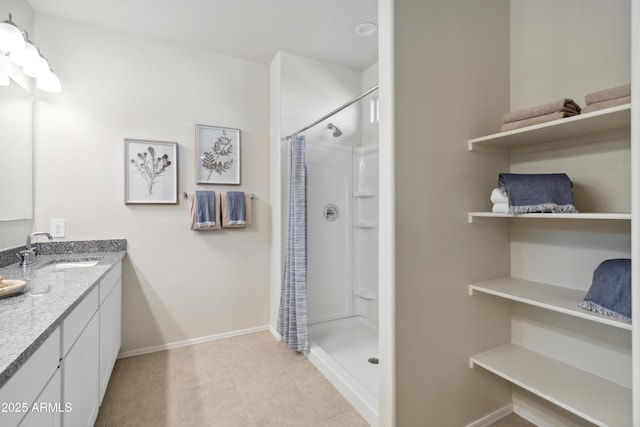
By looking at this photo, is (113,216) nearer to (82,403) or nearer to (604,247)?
(82,403)

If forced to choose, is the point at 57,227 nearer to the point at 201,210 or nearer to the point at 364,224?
the point at 201,210

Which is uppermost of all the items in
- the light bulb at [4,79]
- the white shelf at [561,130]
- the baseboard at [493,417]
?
the light bulb at [4,79]

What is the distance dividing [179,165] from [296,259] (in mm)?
1354

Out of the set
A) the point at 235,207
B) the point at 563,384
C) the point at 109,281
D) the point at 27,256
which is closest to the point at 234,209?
the point at 235,207

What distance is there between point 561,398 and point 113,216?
311 centimetres

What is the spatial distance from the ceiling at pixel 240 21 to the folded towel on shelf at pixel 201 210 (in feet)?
4.44

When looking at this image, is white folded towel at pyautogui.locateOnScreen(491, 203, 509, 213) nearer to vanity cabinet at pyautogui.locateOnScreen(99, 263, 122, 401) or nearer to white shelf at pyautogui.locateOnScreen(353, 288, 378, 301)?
white shelf at pyautogui.locateOnScreen(353, 288, 378, 301)

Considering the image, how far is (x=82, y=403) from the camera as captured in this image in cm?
138

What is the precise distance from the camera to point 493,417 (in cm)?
176

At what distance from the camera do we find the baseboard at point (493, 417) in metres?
1.70

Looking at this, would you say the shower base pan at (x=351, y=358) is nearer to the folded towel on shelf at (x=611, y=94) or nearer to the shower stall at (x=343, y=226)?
the shower stall at (x=343, y=226)

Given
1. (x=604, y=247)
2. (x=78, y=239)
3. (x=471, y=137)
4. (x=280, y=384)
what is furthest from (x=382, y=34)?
(x=78, y=239)

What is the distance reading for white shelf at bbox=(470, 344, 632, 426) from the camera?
124 centimetres

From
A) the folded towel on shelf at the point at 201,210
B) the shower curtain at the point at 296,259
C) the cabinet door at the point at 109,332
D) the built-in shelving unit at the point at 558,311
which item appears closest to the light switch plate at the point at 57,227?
the cabinet door at the point at 109,332
